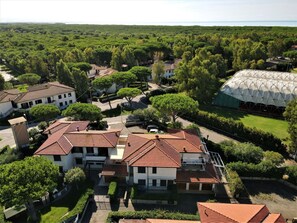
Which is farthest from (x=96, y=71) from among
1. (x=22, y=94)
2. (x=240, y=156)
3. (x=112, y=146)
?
(x=240, y=156)

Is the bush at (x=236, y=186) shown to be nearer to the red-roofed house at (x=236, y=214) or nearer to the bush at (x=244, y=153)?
the bush at (x=244, y=153)

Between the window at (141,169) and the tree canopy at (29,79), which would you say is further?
Answer: the tree canopy at (29,79)

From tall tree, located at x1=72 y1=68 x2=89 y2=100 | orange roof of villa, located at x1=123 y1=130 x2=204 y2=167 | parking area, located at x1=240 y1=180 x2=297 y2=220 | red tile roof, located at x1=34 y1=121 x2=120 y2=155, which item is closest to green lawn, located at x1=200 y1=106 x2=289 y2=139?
parking area, located at x1=240 y1=180 x2=297 y2=220

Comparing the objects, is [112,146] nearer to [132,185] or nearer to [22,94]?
[132,185]

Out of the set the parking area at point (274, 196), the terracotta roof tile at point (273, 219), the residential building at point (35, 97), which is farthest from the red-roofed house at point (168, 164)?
the residential building at point (35, 97)

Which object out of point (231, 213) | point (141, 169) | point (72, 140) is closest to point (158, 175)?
point (141, 169)

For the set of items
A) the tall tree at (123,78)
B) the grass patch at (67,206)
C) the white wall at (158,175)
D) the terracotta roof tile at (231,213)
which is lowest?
the grass patch at (67,206)
